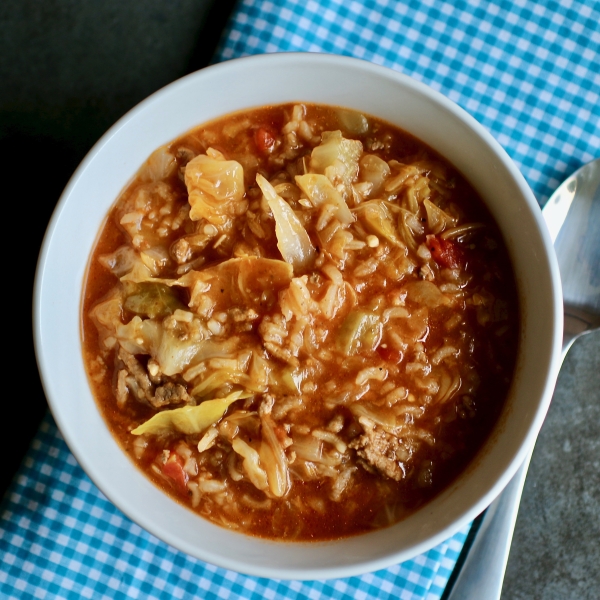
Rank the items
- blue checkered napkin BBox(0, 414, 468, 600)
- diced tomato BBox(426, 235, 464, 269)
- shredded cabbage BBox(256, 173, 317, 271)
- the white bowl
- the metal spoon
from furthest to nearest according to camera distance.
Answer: the metal spoon < blue checkered napkin BBox(0, 414, 468, 600) < diced tomato BBox(426, 235, 464, 269) < shredded cabbage BBox(256, 173, 317, 271) < the white bowl

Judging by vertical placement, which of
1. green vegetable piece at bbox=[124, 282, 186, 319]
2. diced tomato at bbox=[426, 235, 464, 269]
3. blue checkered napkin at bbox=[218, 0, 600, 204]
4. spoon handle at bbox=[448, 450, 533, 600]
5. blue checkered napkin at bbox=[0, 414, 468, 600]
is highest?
blue checkered napkin at bbox=[218, 0, 600, 204]

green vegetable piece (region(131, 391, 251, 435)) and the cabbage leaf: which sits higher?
the cabbage leaf

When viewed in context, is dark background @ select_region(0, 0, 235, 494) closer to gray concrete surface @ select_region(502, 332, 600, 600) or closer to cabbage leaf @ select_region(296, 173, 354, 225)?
cabbage leaf @ select_region(296, 173, 354, 225)

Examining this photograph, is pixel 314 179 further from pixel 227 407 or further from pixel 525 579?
pixel 525 579

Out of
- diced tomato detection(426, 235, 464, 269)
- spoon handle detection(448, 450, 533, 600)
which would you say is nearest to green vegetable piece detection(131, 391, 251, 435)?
diced tomato detection(426, 235, 464, 269)

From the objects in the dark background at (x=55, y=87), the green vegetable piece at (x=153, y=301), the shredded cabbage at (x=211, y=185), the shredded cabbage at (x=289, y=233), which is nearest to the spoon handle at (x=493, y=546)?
the shredded cabbage at (x=289, y=233)

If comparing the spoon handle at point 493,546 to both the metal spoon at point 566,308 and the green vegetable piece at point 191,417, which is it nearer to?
the metal spoon at point 566,308

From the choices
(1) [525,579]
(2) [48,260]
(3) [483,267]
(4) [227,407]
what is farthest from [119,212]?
(1) [525,579]

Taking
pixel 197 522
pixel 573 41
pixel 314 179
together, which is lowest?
pixel 197 522
